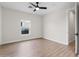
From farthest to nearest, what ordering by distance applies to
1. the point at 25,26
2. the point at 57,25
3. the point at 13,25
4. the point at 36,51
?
the point at 25,26 < the point at 57,25 < the point at 13,25 < the point at 36,51

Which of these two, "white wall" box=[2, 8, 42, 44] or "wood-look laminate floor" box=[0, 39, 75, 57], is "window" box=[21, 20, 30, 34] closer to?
"white wall" box=[2, 8, 42, 44]

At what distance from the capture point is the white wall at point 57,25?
193 inches

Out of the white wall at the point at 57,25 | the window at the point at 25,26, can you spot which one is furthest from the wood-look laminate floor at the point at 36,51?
the window at the point at 25,26

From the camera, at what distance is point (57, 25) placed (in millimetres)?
5500

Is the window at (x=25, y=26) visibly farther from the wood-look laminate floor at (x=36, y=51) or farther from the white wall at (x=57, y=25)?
the wood-look laminate floor at (x=36, y=51)

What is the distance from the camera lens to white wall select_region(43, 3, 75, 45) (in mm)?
4906

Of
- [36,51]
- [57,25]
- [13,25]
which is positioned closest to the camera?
[36,51]

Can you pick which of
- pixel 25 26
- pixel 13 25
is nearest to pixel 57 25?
pixel 25 26

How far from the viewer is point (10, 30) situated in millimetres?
5203

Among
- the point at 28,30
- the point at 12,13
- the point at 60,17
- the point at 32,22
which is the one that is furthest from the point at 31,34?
the point at 60,17

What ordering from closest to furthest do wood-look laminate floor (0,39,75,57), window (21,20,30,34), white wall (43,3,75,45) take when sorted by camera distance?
wood-look laminate floor (0,39,75,57)
white wall (43,3,75,45)
window (21,20,30,34)

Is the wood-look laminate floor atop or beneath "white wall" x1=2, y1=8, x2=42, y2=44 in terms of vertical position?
beneath

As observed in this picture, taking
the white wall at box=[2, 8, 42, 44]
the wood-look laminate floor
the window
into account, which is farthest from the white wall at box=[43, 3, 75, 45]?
the window

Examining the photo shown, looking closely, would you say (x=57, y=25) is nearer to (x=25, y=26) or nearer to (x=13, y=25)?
(x=25, y=26)
